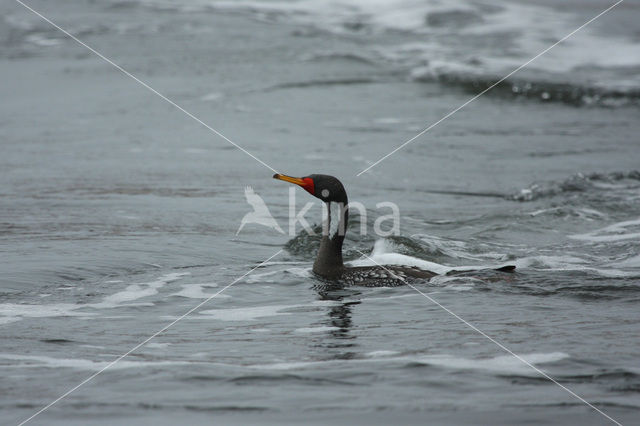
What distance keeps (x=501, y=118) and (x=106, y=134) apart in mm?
6969

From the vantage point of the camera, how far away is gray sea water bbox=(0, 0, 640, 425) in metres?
4.99

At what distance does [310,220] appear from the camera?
32.8ft

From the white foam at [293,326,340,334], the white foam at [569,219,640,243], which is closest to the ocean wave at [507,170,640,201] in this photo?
the white foam at [569,219,640,243]

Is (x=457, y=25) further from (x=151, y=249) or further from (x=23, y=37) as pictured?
(x=151, y=249)

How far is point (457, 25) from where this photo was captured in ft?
82.6

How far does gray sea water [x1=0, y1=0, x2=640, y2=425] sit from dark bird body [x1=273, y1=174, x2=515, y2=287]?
0.60ft

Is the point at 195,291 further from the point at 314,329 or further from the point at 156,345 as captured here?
the point at 156,345

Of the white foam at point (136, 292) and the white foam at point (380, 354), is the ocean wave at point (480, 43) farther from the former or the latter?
the white foam at point (380, 354)

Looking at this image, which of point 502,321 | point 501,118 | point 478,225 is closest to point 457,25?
point 501,118

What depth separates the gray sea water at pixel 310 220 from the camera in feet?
16.4

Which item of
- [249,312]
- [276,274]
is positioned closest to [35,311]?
[249,312]

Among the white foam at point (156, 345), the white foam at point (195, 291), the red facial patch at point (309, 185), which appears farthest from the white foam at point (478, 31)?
the white foam at point (156, 345)

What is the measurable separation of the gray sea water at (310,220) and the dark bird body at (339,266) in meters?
0.18

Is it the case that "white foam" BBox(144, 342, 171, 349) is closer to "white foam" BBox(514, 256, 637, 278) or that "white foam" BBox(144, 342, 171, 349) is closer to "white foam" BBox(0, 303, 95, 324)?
"white foam" BBox(0, 303, 95, 324)
